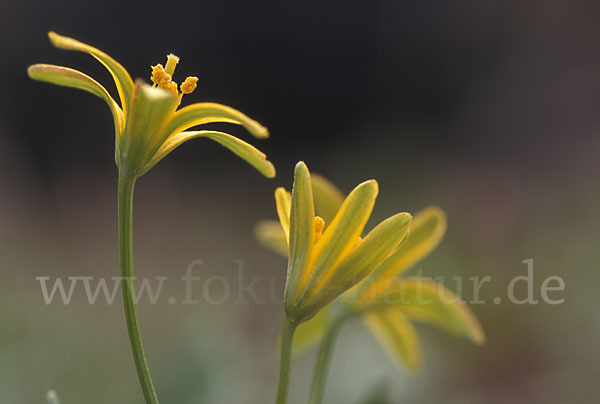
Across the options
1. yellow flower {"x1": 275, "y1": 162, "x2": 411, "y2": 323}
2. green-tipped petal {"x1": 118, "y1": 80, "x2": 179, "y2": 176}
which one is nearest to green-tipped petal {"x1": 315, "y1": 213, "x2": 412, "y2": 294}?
yellow flower {"x1": 275, "y1": 162, "x2": 411, "y2": 323}

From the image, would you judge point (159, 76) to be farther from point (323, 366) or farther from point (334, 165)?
point (334, 165)

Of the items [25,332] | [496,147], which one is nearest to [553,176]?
[496,147]

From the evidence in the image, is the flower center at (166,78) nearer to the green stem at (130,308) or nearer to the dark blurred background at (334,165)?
the green stem at (130,308)

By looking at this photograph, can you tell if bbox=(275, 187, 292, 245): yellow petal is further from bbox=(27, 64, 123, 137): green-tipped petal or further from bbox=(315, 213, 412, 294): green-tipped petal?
bbox=(27, 64, 123, 137): green-tipped petal

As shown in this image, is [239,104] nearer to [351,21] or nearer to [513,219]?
[351,21]

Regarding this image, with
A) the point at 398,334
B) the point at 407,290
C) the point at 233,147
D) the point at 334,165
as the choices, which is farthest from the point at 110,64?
the point at 334,165

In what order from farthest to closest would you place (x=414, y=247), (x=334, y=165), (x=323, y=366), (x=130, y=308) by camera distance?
(x=334, y=165), (x=414, y=247), (x=323, y=366), (x=130, y=308)
